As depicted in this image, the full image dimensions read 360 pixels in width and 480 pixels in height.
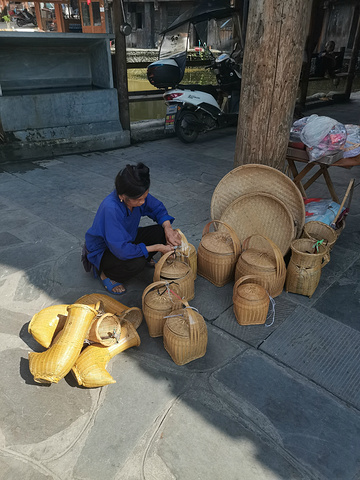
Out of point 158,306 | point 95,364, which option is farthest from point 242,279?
point 95,364

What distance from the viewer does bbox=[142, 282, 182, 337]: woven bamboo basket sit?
2.31m

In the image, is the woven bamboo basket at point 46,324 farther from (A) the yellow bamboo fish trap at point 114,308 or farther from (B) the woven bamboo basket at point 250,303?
(B) the woven bamboo basket at point 250,303

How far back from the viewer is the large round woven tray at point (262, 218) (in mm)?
2881

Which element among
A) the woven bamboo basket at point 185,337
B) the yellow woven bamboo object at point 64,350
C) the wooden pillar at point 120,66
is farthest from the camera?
the wooden pillar at point 120,66

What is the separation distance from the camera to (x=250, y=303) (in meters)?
2.43

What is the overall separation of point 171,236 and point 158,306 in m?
0.69

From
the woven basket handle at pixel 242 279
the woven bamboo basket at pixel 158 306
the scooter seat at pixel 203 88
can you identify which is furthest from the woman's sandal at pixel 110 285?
the scooter seat at pixel 203 88

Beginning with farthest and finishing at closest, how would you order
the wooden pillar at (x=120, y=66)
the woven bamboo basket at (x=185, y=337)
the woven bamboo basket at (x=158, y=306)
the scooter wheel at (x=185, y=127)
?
the scooter wheel at (x=185, y=127), the wooden pillar at (x=120, y=66), the woven bamboo basket at (x=158, y=306), the woven bamboo basket at (x=185, y=337)

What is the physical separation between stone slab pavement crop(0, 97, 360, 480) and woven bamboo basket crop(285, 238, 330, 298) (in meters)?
0.09

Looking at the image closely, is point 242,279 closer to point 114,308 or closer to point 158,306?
point 158,306

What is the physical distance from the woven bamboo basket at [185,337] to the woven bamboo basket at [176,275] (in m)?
0.32

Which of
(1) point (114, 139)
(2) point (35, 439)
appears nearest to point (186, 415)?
(2) point (35, 439)

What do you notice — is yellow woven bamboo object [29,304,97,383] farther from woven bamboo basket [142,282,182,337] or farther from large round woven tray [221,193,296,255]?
large round woven tray [221,193,296,255]

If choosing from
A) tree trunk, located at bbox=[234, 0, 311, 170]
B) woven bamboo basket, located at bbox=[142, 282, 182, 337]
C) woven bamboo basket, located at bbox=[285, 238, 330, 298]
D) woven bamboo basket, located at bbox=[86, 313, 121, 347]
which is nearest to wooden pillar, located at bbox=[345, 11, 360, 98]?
tree trunk, located at bbox=[234, 0, 311, 170]
